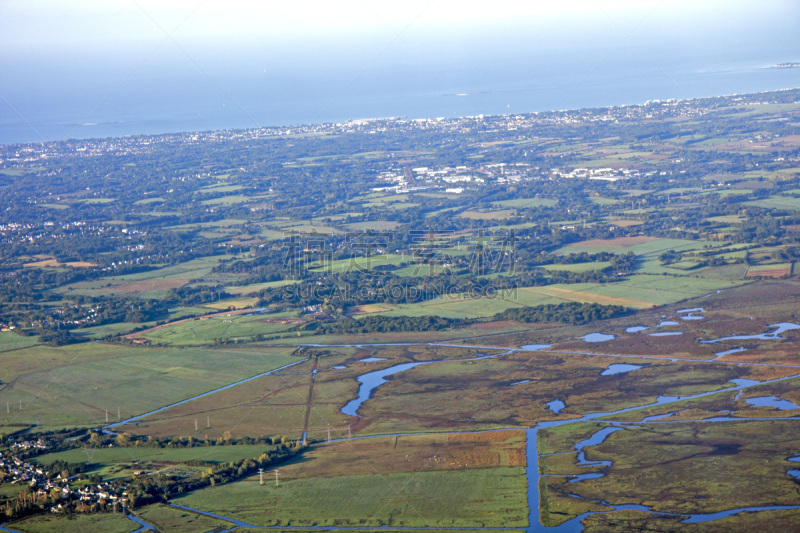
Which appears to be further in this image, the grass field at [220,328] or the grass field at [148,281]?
the grass field at [148,281]

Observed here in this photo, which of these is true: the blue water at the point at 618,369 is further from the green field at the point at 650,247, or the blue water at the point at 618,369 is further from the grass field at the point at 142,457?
the green field at the point at 650,247

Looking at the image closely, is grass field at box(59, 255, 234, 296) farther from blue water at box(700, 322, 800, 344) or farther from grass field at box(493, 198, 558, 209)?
blue water at box(700, 322, 800, 344)

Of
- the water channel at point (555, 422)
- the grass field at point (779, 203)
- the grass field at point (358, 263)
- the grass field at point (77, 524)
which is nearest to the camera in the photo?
the water channel at point (555, 422)

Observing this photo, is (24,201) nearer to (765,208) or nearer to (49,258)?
(49,258)

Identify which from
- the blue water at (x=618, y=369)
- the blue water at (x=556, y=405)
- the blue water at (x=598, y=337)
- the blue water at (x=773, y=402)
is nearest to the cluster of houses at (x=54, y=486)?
the blue water at (x=556, y=405)

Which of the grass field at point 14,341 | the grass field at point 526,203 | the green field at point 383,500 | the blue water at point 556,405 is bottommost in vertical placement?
the green field at point 383,500

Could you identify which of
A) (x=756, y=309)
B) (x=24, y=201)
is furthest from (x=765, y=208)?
(x=24, y=201)

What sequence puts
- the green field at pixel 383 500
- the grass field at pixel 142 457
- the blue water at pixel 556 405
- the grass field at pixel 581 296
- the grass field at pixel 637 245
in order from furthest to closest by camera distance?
the grass field at pixel 637 245, the grass field at pixel 581 296, the blue water at pixel 556 405, the grass field at pixel 142 457, the green field at pixel 383 500

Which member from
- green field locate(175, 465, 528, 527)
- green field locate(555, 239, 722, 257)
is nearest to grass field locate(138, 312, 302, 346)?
green field locate(175, 465, 528, 527)

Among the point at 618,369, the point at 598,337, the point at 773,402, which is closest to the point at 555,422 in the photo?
the point at 618,369

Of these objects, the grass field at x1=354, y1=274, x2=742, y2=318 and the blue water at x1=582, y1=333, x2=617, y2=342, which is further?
the grass field at x1=354, y1=274, x2=742, y2=318

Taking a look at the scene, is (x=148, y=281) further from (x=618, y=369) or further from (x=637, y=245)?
(x=618, y=369)
